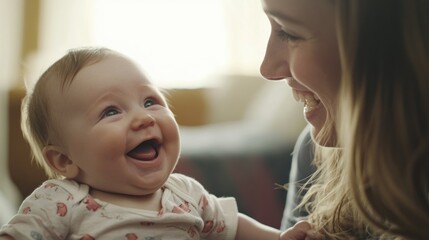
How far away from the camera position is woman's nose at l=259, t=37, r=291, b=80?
1.09 metres

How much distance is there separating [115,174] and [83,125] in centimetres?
10

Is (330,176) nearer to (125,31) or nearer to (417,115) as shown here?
(417,115)

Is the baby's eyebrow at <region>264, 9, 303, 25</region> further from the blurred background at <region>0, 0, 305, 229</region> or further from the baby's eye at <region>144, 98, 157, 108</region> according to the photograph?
the blurred background at <region>0, 0, 305, 229</region>

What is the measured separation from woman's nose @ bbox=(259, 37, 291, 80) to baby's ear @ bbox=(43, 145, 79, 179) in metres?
0.38

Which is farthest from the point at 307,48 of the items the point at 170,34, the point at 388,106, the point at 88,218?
the point at 170,34

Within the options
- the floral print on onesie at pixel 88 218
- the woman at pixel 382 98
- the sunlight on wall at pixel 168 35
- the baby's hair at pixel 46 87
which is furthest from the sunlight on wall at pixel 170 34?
the woman at pixel 382 98

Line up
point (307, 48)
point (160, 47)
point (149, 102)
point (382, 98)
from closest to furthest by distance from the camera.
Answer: point (382, 98) < point (307, 48) < point (149, 102) < point (160, 47)

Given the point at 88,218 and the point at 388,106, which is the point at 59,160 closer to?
the point at 88,218

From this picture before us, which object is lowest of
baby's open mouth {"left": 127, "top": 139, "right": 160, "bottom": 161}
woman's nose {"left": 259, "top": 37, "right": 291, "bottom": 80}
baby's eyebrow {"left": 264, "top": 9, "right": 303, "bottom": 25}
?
baby's open mouth {"left": 127, "top": 139, "right": 160, "bottom": 161}

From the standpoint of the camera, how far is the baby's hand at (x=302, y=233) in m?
1.14

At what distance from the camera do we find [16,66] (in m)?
2.91

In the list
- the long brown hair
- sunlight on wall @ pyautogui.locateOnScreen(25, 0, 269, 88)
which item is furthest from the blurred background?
the long brown hair

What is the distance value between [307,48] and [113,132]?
34cm

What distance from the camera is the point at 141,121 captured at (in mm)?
1055
